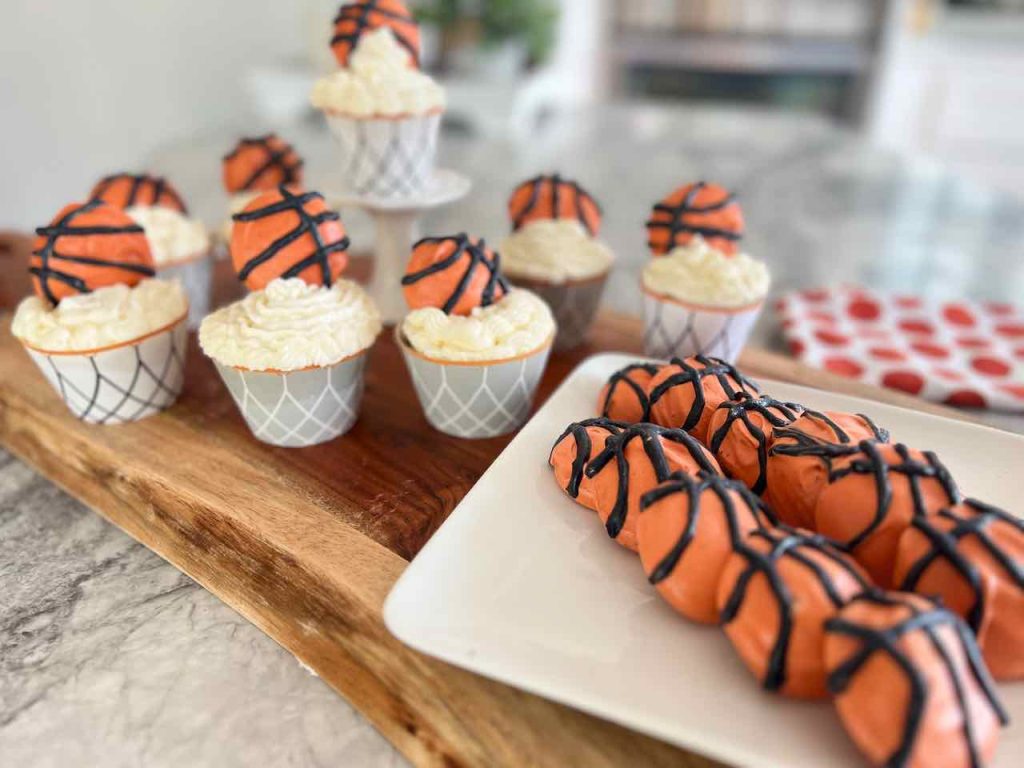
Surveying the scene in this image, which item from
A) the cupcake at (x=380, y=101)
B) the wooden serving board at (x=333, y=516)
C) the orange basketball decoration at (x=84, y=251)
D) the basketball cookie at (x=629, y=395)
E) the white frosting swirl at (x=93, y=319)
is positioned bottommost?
the wooden serving board at (x=333, y=516)

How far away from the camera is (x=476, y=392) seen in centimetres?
100

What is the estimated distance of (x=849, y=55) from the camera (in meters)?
3.91

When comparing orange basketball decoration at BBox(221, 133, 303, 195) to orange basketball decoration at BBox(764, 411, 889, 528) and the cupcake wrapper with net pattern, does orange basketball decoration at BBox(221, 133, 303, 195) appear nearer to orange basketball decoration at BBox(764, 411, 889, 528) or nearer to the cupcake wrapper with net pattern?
the cupcake wrapper with net pattern

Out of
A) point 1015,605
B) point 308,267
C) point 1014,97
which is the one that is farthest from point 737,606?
point 1014,97

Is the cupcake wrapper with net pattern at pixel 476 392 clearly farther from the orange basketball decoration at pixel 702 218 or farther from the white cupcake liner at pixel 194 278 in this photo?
the white cupcake liner at pixel 194 278

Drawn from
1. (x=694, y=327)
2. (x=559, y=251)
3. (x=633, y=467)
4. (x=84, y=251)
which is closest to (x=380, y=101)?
(x=559, y=251)

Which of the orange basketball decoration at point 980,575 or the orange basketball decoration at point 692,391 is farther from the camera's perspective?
the orange basketball decoration at point 692,391

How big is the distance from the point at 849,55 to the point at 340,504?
399 centimetres

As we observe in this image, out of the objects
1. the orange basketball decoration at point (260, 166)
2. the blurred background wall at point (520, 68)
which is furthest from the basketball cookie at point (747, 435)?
the blurred background wall at point (520, 68)

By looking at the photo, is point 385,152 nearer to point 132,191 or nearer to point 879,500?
point 132,191

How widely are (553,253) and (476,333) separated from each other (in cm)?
31

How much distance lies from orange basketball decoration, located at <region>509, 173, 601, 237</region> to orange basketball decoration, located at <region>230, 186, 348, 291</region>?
393mm

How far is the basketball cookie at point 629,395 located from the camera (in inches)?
36.1

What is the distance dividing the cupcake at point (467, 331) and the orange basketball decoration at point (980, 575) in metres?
0.50
